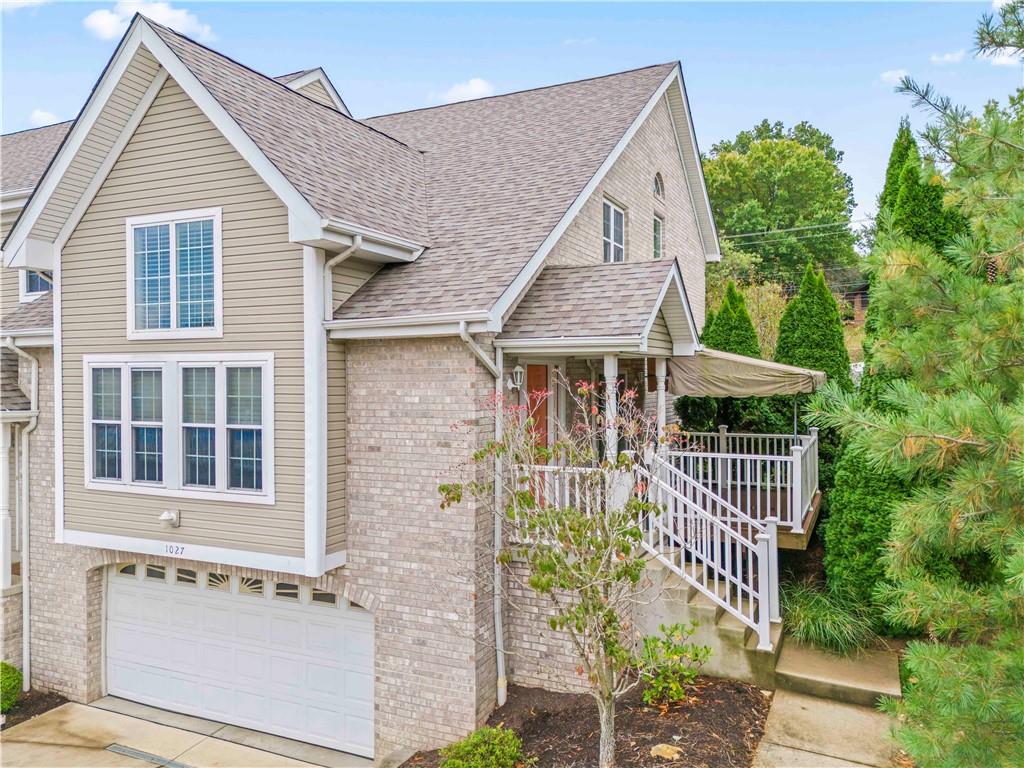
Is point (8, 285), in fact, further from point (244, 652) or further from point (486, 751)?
point (486, 751)

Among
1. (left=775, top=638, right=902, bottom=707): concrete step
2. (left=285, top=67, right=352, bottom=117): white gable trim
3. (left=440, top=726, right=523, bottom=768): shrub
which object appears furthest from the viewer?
(left=285, top=67, right=352, bottom=117): white gable trim

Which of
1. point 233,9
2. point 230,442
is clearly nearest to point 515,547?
point 230,442

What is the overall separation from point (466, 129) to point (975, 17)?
9.72m

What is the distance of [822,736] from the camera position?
6.51 meters

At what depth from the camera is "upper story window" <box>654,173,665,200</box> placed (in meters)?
13.9

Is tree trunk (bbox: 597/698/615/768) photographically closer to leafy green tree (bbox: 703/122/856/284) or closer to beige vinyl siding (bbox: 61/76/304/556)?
beige vinyl siding (bbox: 61/76/304/556)

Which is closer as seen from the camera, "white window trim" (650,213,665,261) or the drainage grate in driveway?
the drainage grate in driveway

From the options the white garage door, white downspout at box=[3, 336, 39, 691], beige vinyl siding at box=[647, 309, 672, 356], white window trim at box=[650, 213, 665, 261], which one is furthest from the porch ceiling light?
white downspout at box=[3, 336, 39, 691]

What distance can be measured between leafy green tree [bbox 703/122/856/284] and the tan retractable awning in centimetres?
2916

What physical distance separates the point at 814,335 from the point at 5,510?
1498 cm

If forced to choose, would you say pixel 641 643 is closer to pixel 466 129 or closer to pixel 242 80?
pixel 242 80

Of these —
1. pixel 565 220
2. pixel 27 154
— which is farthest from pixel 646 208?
pixel 27 154

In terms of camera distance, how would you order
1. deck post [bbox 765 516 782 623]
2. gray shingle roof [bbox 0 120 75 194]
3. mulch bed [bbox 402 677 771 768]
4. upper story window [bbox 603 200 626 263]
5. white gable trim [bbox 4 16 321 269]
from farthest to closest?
gray shingle roof [bbox 0 120 75 194], upper story window [bbox 603 200 626 263], deck post [bbox 765 516 782 623], white gable trim [bbox 4 16 321 269], mulch bed [bbox 402 677 771 768]

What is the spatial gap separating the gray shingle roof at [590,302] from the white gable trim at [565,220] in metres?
0.31
